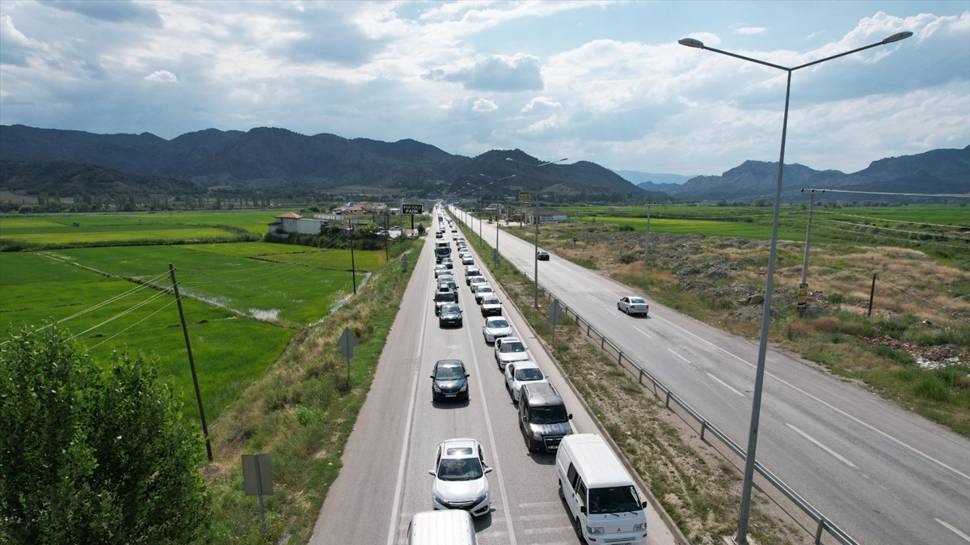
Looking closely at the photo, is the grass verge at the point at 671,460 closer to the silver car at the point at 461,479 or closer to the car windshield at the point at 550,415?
the car windshield at the point at 550,415

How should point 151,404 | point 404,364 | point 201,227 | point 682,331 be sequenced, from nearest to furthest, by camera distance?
1. point 151,404
2. point 404,364
3. point 682,331
4. point 201,227

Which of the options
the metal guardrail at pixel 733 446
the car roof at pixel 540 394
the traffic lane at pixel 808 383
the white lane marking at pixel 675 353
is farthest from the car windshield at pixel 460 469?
the white lane marking at pixel 675 353

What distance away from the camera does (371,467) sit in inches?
607

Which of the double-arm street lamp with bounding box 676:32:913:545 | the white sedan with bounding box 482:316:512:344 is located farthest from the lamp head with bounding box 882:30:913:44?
the white sedan with bounding box 482:316:512:344

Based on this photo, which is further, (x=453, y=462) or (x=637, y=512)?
(x=453, y=462)

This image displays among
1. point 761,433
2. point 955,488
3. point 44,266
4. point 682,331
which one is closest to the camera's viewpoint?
point 955,488

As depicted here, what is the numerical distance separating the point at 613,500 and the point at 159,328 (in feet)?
120

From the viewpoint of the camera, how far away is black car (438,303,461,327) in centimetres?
3303

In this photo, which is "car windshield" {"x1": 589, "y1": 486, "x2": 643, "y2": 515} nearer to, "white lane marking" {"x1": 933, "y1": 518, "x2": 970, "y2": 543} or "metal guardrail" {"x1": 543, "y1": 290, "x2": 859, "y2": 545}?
"metal guardrail" {"x1": 543, "y1": 290, "x2": 859, "y2": 545}

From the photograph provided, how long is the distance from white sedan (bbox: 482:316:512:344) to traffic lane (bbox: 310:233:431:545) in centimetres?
464

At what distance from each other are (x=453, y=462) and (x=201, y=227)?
121 m

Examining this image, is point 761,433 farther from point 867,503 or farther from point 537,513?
point 537,513

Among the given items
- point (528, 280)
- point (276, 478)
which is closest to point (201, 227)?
point (528, 280)

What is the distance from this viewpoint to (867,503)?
13719 millimetres
